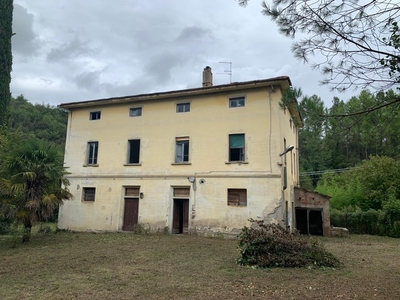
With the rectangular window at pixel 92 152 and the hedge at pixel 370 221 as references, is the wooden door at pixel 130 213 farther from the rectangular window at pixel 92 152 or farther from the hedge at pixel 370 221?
the hedge at pixel 370 221

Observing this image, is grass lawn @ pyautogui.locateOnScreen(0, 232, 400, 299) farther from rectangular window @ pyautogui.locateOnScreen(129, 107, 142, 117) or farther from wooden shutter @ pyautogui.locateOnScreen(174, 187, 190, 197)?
rectangular window @ pyautogui.locateOnScreen(129, 107, 142, 117)

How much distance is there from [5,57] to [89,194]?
36.0 ft

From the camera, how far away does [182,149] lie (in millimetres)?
17234

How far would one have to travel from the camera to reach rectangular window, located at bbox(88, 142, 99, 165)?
1905 centimetres

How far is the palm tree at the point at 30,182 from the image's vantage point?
12.7m

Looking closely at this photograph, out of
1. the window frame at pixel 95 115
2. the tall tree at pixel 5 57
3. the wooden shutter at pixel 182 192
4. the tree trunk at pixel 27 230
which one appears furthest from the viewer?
the tall tree at pixel 5 57

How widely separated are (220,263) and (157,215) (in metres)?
8.06

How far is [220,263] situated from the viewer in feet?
30.6

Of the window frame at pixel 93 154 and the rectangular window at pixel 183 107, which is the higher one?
the rectangular window at pixel 183 107

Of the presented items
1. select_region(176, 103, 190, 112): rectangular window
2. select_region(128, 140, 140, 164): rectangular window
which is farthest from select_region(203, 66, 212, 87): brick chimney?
select_region(128, 140, 140, 164): rectangular window

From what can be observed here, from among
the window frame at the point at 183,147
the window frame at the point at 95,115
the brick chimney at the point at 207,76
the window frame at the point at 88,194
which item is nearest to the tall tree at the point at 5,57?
the window frame at the point at 95,115

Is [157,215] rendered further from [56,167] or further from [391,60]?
[391,60]

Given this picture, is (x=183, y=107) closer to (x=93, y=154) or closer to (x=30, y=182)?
(x=93, y=154)

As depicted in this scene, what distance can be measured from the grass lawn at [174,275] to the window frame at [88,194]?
609 cm
